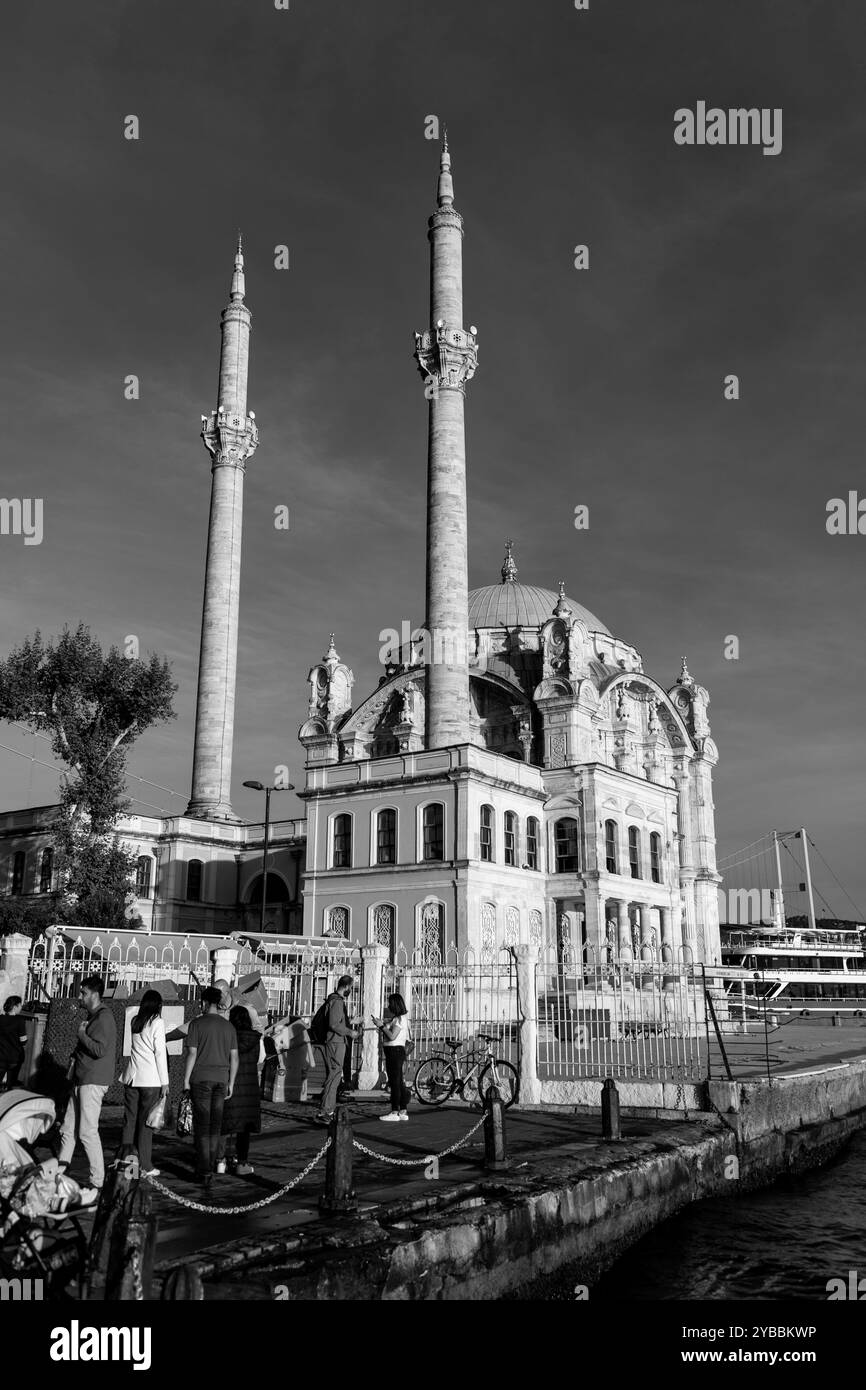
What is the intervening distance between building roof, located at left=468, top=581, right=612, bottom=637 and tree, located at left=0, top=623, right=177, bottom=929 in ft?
72.0

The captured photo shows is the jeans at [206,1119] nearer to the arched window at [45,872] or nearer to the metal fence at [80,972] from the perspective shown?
the metal fence at [80,972]

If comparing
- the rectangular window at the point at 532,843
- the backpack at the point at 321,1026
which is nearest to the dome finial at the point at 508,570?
the rectangular window at the point at 532,843

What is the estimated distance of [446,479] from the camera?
3975 centimetres

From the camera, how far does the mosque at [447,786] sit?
117 ft

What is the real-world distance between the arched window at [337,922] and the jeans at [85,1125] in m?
27.2

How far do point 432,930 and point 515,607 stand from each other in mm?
26288

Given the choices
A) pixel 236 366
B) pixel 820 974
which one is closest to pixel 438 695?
pixel 236 366

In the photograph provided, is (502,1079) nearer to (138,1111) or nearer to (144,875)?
(138,1111)

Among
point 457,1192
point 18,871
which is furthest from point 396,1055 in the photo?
point 18,871

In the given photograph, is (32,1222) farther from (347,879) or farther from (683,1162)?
(347,879)

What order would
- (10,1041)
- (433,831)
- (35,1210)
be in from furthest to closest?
(433,831) < (10,1041) < (35,1210)

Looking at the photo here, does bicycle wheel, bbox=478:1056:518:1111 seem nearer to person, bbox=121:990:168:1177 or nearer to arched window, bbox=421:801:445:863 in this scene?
person, bbox=121:990:168:1177
